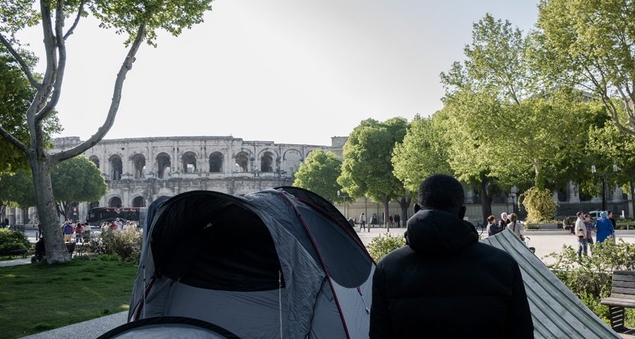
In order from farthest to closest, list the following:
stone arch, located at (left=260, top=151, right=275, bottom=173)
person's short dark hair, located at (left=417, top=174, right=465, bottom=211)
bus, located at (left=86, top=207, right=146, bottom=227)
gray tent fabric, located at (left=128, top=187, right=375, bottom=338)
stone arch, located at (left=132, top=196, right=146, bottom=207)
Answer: stone arch, located at (left=260, top=151, right=275, bottom=173), stone arch, located at (left=132, top=196, right=146, bottom=207), bus, located at (left=86, top=207, right=146, bottom=227), gray tent fabric, located at (left=128, top=187, right=375, bottom=338), person's short dark hair, located at (left=417, top=174, right=465, bottom=211)

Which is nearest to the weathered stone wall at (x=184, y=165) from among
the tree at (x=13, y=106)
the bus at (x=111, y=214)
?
the bus at (x=111, y=214)

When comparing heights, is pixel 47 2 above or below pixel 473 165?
above

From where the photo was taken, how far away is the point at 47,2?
15.9m

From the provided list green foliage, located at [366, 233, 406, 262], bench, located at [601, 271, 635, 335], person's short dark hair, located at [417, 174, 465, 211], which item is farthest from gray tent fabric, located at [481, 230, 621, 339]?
green foliage, located at [366, 233, 406, 262]

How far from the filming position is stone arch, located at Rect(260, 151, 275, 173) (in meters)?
69.4

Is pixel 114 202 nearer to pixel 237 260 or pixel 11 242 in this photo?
pixel 11 242

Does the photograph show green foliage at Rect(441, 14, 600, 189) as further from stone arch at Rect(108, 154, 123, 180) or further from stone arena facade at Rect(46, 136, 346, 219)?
stone arch at Rect(108, 154, 123, 180)

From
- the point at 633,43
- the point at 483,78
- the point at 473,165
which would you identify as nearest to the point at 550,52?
the point at 633,43

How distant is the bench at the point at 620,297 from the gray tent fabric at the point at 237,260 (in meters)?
2.90

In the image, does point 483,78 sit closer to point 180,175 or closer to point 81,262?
point 81,262

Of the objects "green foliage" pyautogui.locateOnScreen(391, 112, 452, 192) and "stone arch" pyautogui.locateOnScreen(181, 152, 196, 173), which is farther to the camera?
"stone arch" pyautogui.locateOnScreen(181, 152, 196, 173)

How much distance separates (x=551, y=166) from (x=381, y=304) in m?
36.8

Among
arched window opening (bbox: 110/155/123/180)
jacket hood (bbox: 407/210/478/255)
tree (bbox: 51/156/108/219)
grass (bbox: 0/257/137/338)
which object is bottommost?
grass (bbox: 0/257/137/338)

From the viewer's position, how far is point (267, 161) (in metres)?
70.6
